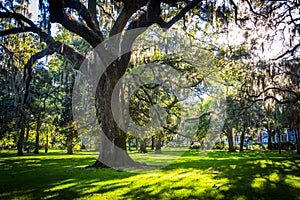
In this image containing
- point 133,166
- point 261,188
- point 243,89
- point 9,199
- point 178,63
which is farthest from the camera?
point 243,89

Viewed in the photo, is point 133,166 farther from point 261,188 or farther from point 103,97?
point 261,188

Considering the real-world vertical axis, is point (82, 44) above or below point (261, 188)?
above

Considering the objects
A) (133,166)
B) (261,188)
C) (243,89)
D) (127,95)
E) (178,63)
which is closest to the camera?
(261,188)

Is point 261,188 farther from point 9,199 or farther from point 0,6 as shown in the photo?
point 0,6

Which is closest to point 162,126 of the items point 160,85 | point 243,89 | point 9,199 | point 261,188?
point 160,85

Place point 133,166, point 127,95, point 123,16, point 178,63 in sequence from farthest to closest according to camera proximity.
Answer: point 127,95 → point 178,63 → point 133,166 → point 123,16

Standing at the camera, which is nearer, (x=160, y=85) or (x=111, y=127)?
(x=111, y=127)

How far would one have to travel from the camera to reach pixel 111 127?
980 centimetres

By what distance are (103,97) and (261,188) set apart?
21.1ft

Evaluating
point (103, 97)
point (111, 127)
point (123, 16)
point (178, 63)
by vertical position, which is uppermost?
point (123, 16)

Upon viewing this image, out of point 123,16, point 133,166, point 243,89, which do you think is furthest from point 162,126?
point 123,16

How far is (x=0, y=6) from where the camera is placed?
8164mm

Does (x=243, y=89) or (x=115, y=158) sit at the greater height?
(x=243, y=89)

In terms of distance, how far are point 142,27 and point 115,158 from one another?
4953 millimetres
